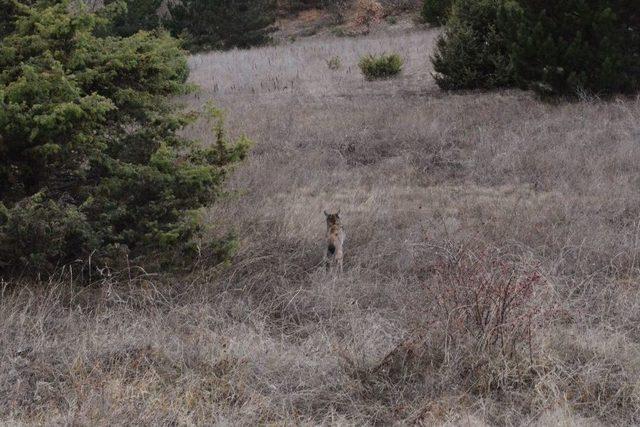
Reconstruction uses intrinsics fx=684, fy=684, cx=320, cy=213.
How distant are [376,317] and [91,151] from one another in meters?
2.05

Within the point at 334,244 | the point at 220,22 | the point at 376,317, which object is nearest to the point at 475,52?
the point at 334,244

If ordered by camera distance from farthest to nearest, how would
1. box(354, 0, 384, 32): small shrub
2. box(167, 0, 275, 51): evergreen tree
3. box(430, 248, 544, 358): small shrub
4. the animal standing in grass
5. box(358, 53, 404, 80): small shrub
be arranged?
box(354, 0, 384, 32): small shrub, box(167, 0, 275, 51): evergreen tree, box(358, 53, 404, 80): small shrub, the animal standing in grass, box(430, 248, 544, 358): small shrub

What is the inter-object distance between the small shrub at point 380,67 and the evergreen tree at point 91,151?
9686mm

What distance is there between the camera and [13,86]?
3.86 meters

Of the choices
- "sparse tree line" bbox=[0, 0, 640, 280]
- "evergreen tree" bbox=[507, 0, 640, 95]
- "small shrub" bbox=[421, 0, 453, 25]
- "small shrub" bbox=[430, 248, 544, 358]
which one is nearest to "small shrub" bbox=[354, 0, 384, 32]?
"small shrub" bbox=[421, 0, 453, 25]

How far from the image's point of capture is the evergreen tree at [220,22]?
1030 inches

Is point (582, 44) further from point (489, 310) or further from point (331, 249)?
point (489, 310)

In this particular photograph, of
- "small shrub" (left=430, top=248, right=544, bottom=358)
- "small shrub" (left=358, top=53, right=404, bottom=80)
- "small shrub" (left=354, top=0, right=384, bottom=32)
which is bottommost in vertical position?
"small shrub" (left=354, top=0, right=384, bottom=32)

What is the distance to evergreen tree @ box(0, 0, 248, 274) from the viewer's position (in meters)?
3.91

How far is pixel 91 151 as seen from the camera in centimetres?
429

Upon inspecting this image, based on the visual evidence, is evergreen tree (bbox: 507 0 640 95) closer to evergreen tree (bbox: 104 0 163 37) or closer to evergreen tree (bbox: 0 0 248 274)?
evergreen tree (bbox: 0 0 248 274)

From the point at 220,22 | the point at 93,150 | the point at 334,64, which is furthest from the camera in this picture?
the point at 220,22

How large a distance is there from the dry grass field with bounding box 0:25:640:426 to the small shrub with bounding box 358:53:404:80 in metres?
7.00

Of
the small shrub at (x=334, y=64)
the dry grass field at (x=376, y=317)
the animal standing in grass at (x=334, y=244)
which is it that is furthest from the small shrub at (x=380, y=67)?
the animal standing in grass at (x=334, y=244)
